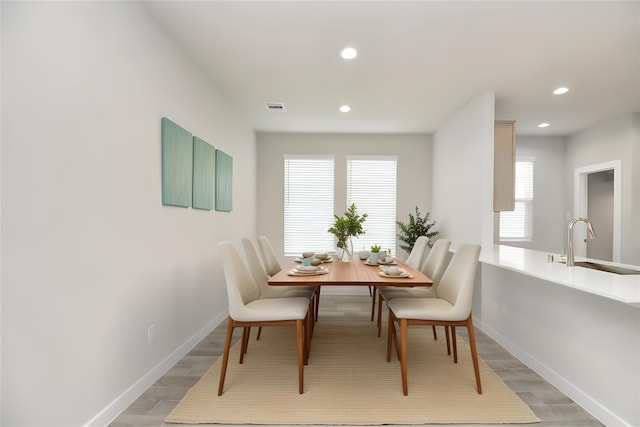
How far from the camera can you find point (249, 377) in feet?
7.93

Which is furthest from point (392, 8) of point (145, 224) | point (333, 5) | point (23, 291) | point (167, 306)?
point (167, 306)

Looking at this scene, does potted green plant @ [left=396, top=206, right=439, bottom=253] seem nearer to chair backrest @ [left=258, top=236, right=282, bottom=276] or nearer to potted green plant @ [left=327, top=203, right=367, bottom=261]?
potted green plant @ [left=327, top=203, right=367, bottom=261]

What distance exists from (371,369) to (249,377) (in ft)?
3.12

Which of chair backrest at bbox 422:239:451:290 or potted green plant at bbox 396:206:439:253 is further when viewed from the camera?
potted green plant at bbox 396:206:439:253

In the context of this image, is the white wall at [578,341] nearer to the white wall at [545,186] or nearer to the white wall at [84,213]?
the white wall at [84,213]

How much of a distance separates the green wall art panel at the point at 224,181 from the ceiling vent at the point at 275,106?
824mm

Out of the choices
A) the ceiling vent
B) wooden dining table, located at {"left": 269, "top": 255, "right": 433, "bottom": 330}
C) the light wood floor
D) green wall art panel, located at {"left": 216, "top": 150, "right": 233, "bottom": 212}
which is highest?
the ceiling vent

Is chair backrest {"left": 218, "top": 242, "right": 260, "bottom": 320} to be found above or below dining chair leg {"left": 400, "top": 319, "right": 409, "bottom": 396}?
above

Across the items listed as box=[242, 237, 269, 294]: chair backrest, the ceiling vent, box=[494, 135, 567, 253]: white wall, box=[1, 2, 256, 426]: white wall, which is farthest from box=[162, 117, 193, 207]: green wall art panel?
box=[494, 135, 567, 253]: white wall

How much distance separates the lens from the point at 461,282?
236cm

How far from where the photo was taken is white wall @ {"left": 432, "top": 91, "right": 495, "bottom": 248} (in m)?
3.53

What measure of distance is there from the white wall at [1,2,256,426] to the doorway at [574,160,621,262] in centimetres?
620

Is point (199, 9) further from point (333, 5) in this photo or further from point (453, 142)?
point (453, 142)

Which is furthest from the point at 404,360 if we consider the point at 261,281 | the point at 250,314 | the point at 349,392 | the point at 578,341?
the point at 261,281
